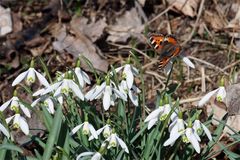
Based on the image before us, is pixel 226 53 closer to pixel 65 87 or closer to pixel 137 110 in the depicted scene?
pixel 137 110

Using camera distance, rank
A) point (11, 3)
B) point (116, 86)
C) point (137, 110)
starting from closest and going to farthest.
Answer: point (116, 86) → point (137, 110) → point (11, 3)

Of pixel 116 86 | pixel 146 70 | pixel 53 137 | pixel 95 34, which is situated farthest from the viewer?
pixel 95 34

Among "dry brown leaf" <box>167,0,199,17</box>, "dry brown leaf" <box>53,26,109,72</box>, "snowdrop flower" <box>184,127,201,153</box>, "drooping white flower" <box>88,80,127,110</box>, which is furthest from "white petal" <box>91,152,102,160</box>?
"dry brown leaf" <box>167,0,199,17</box>

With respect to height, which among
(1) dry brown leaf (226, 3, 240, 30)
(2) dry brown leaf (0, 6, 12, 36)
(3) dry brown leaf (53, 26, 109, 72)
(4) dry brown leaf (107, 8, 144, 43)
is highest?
(2) dry brown leaf (0, 6, 12, 36)

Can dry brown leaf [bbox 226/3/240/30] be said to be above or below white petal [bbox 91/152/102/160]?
below

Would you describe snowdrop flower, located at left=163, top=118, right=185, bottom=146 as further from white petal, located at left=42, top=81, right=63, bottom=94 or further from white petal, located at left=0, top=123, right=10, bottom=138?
white petal, located at left=0, top=123, right=10, bottom=138

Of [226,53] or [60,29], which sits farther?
[60,29]

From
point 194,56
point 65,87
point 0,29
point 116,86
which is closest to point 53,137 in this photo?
point 65,87

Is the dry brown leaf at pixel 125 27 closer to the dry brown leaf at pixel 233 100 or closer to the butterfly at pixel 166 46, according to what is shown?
the dry brown leaf at pixel 233 100
